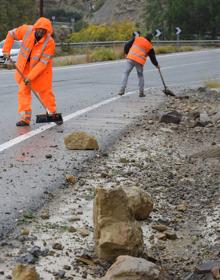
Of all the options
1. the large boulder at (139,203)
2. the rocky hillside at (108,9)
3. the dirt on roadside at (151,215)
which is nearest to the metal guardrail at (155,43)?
the dirt on roadside at (151,215)

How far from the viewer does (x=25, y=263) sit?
3.98 meters

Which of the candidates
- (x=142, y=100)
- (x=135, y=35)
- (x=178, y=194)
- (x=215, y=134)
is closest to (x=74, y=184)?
(x=178, y=194)

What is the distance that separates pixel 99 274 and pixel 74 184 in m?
2.03

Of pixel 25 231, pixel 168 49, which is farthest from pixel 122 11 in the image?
pixel 25 231

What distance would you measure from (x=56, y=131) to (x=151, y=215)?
3.69 m

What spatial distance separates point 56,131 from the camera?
8.77 metres

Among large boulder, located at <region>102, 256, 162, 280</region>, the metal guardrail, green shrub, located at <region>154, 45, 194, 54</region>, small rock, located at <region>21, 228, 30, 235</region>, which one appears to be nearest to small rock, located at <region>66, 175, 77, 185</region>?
small rock, located at <region>21, 228, 30, 235</region>

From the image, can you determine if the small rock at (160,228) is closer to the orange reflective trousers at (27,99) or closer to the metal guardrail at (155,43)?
the orange reflective trousers at (27,99)

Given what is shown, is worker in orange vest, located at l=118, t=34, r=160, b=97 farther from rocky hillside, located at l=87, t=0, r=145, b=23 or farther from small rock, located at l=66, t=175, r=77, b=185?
rocky hillside, located at l=87, t=0, r=145, b=23

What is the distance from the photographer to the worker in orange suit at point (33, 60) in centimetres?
911

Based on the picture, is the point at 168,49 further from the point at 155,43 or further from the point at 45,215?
the point at 45,215

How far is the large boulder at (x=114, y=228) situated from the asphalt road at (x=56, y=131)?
0.72m

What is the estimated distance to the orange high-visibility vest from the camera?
47.1 feet

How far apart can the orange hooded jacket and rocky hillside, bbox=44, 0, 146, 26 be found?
8288 centimetres
